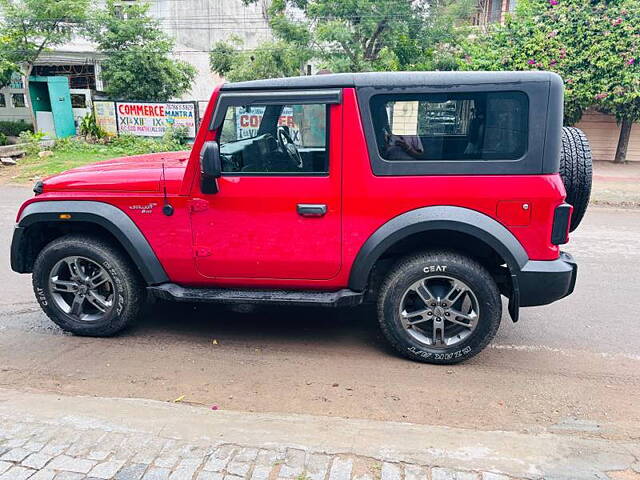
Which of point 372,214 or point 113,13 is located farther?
point 113,13

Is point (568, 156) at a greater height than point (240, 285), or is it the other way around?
point (568, 156)

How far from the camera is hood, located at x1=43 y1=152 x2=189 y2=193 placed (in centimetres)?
410

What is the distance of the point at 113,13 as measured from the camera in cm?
1991

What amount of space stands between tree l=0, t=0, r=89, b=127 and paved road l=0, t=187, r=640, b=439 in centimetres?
1641

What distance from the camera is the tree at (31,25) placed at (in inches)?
714

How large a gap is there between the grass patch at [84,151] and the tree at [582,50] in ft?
33.6

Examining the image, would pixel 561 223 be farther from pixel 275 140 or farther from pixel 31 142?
pixel 31 142

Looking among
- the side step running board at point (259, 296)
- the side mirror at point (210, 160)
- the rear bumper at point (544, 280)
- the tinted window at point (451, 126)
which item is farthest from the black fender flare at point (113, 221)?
the rear bumper at point (544, 280)

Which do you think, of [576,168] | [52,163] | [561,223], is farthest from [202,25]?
[561,223]

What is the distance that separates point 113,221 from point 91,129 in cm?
1636

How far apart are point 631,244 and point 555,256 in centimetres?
463

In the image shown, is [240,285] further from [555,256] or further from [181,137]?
[181,137]

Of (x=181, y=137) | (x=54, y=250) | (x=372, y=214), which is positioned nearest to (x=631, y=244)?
(x=372, y=214)

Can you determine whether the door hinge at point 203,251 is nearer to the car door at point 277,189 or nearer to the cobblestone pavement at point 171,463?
the car door at point 277,189
